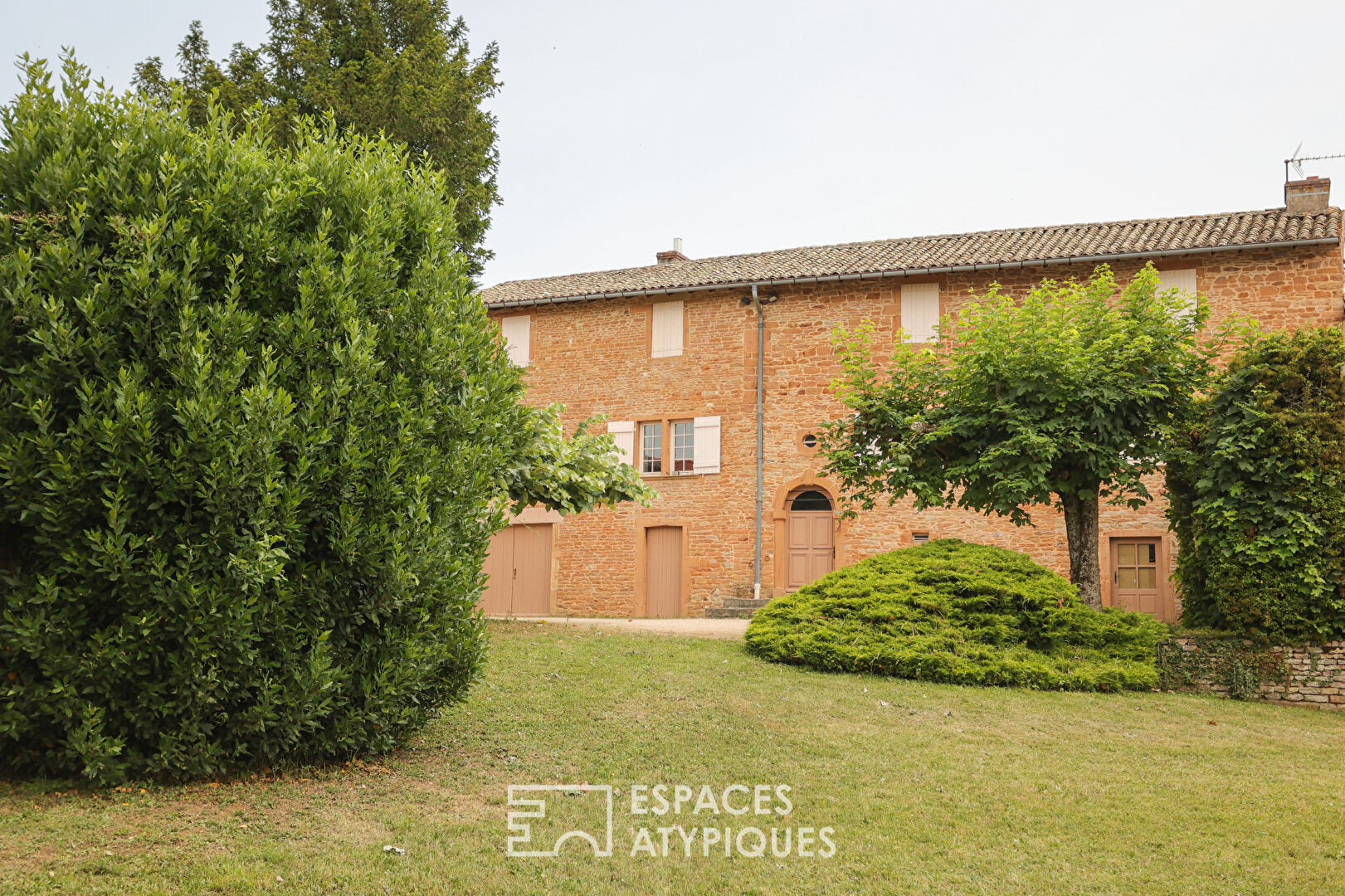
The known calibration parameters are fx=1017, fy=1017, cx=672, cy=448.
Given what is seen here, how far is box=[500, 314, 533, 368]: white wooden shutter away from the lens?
22.6m

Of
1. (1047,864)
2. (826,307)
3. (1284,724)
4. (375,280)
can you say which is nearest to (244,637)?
(375,280)

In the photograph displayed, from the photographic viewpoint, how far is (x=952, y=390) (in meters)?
13.1

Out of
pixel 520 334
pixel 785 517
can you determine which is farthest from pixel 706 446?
pixel 520 334

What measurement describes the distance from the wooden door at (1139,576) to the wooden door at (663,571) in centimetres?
822

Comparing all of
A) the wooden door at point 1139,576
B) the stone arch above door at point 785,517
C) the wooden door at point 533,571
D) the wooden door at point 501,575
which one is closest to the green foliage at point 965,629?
the wooden door at point 1139,576

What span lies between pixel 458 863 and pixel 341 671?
1422 mm

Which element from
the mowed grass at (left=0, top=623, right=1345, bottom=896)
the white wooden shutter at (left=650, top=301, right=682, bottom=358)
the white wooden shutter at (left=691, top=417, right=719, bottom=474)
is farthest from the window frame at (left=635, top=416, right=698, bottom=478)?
the mowed grass at (left=0, top=623, right=1345, bottom=896)

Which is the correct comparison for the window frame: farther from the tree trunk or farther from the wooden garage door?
the tree trunk

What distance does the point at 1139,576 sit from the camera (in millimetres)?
18234

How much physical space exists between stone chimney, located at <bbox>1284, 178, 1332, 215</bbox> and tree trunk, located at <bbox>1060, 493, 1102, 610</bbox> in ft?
34.5

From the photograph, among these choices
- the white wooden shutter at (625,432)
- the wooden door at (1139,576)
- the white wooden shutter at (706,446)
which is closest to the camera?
the wooden door at (1139,576)

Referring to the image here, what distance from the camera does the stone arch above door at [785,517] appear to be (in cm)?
1984

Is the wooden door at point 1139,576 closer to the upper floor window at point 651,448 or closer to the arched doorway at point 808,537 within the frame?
the arched doorway at point 808,537

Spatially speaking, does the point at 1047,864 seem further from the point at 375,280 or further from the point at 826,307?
the point at 826,307
